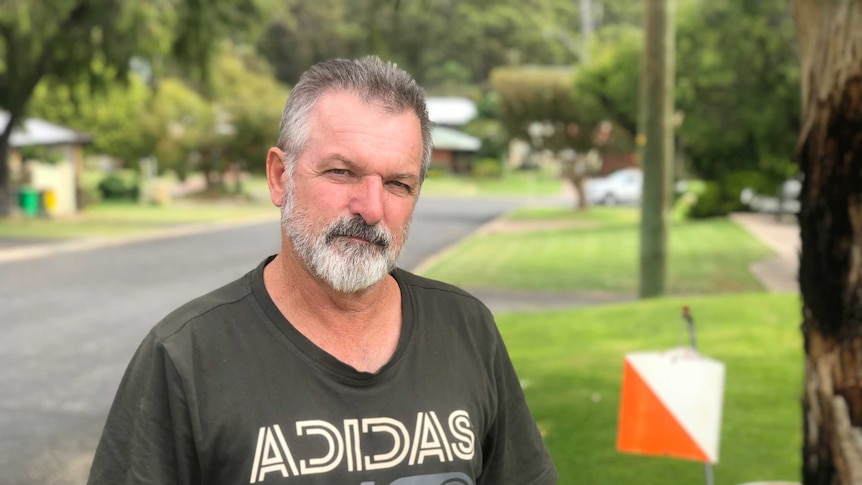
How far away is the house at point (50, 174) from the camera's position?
32.0m

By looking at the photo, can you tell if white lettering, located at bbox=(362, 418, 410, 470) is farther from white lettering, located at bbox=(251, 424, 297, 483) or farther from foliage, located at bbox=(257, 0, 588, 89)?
foliage, located at bbox=(257, 0, 588, 89)

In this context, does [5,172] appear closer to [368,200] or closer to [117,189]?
[117,189]

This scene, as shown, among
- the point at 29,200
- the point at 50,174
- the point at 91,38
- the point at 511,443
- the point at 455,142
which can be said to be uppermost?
the point at 91,38

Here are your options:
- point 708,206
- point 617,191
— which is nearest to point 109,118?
point 617,191

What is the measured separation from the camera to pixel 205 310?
202 cm

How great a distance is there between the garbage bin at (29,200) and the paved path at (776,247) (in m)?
21.1

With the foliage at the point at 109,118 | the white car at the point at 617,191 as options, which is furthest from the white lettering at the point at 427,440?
the foliage at the point at 109,118

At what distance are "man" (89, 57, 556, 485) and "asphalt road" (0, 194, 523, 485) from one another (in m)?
3.38

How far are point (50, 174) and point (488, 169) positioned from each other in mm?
→ 39026

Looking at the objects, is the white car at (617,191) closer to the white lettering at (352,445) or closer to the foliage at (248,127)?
the foliage at (248,127)

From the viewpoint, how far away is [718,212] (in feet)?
104

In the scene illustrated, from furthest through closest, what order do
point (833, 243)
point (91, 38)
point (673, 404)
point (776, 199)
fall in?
point (776, 199) → point (91, 38) → point (673, 404) → point (833, 243)

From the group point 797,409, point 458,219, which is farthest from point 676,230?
point 797,409

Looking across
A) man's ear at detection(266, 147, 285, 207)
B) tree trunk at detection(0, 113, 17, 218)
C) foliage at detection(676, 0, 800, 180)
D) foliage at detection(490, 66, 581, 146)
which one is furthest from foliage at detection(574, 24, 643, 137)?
man's ear at detection(266, 147, 285, 207)
